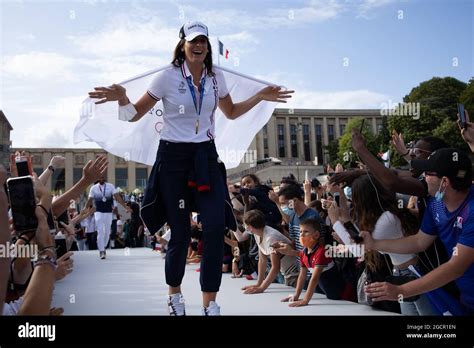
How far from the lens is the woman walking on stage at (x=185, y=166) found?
10.6 ft

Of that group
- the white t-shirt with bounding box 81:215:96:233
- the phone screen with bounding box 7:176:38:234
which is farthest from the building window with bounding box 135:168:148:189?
the phone screen with bounding box 7:176:38:234

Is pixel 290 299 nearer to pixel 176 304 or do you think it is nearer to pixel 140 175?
pixel 176 304

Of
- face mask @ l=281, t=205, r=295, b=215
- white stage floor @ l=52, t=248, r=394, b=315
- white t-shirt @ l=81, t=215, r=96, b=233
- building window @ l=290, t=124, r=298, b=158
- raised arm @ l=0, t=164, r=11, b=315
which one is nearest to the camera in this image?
raised arm @ l=0, t=164, r=11, b=315

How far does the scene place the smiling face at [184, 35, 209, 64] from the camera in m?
3.33

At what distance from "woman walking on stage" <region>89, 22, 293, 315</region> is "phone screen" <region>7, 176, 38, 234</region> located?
1327mm

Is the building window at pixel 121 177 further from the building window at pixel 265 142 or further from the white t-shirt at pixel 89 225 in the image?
the white t-shirt at pixel 89 225

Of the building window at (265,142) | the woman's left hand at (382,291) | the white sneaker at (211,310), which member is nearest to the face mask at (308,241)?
the white sneaker at (211,310)

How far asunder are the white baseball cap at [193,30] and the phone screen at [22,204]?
1.68 m

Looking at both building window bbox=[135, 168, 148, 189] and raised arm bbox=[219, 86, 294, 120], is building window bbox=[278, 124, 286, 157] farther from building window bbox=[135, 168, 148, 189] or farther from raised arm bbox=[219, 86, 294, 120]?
raised arm bbox=[219, 86, 294, 120]

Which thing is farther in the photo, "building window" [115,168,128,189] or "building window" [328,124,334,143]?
"building window" [328,124,334,143]

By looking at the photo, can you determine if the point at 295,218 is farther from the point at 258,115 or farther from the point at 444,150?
the point at 444,150

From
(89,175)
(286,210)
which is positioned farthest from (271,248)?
(89,175)

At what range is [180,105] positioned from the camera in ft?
10.9
